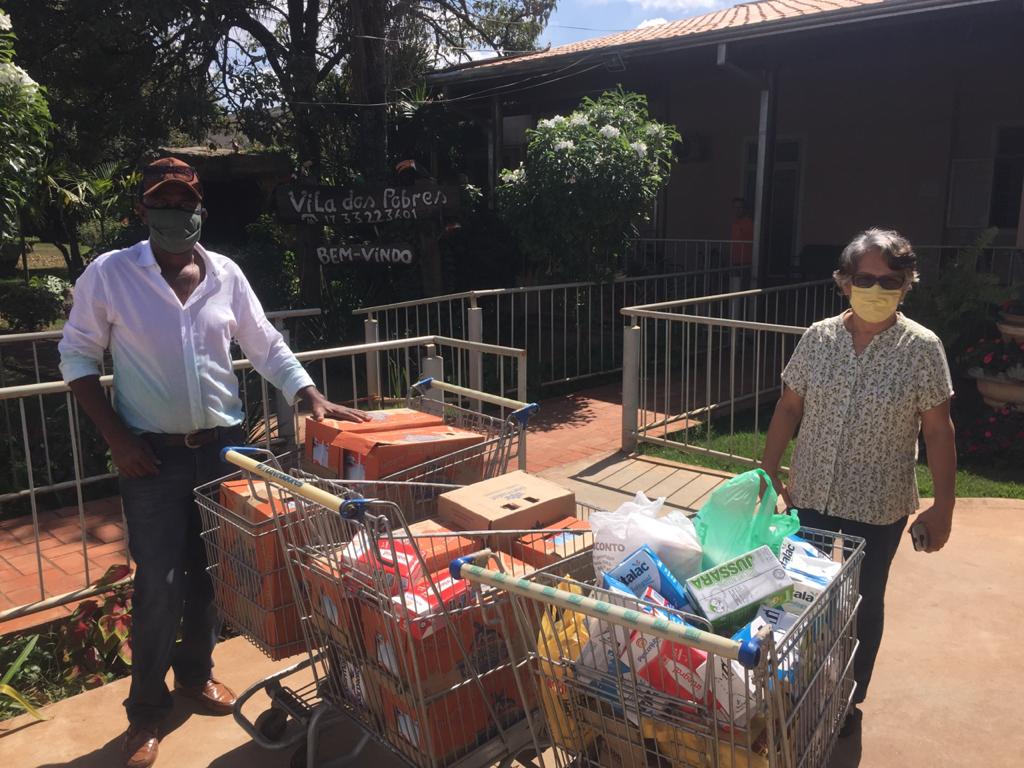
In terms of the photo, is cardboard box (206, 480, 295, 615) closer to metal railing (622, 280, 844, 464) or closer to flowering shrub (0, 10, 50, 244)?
metal railing (622, 280, 844, 464)

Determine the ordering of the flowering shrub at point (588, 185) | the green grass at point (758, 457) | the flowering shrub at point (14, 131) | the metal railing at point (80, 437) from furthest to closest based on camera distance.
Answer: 1. the flowering shrub at point (588, 185)
2. the flowering shrub at point (14, 131)
3. the green grass at point (758, 457)
4. the metal railing at point (80, 437)

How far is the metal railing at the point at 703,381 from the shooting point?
6.32m

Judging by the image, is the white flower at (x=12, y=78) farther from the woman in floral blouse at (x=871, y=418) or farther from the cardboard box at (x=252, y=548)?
the woman in floral blouse at (x=871, y=418)

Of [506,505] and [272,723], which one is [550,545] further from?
[272,723]

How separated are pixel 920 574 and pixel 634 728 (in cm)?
321

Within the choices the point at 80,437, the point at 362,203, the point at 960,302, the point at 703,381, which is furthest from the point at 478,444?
the point at 362,203

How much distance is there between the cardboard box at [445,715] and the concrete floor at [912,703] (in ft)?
2.38

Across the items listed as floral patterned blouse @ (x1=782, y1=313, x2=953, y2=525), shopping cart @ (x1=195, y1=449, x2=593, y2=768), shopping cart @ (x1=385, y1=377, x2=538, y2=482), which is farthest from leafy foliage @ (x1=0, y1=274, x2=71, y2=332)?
floral patterned blouse @ (x1=782, y1=313, x2=953, y2=525)

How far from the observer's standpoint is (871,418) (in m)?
2.91

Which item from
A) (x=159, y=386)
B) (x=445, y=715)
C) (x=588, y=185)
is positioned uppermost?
(x=588, y=185)

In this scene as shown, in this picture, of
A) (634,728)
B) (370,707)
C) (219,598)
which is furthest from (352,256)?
(634,728)

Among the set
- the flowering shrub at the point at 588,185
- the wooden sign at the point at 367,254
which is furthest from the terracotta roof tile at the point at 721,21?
the wooden sign at the point at 367,254

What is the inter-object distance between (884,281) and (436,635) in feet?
6.06

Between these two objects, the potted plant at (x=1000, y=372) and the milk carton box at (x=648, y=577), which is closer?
the milk carton box at (x=648, y=577)
